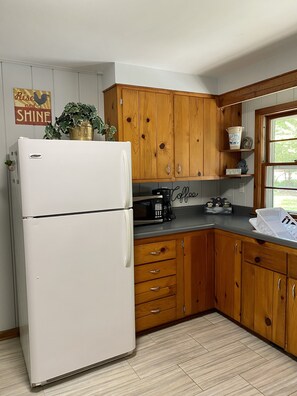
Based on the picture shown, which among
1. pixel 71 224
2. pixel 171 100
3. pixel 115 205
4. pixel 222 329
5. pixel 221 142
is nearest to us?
pixel 71 224

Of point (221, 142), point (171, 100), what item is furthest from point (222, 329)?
point (171, 100)

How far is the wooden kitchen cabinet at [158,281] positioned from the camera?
252 cm

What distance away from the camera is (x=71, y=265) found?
6.51ft

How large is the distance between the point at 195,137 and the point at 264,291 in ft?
5.23

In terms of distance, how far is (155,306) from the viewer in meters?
2.61

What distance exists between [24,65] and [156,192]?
1.61 metres

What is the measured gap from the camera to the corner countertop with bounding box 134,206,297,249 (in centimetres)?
243

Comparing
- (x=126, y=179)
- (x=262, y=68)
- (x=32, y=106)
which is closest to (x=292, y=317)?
(x=126, y=179)

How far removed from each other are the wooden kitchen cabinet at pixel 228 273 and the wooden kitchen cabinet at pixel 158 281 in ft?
1.28

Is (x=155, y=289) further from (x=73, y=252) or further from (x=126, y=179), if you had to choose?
(x=126, y=179)

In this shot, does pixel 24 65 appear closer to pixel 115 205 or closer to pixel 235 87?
pixel 115 205

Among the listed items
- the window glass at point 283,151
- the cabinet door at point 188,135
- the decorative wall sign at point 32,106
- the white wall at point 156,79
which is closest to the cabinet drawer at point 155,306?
the cabinet door at point 188,135

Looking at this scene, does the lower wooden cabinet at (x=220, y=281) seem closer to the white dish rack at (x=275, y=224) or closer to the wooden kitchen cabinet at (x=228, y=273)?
the wooden kitchen cabinet at (x=228, y=273)

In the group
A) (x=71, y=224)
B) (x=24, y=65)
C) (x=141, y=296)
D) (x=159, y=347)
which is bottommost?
(x=159, y=347)
